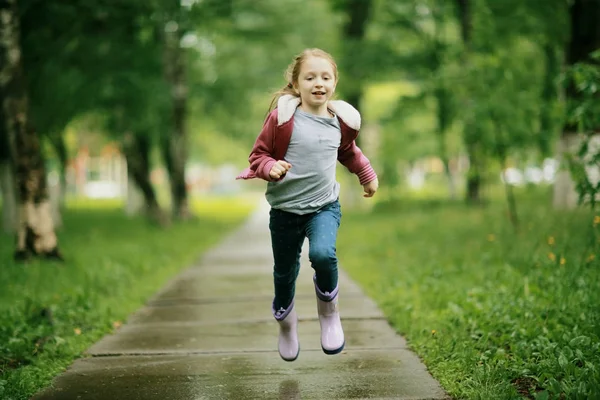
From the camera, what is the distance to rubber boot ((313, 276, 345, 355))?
13.2ft

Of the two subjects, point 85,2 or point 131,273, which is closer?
point 131,273

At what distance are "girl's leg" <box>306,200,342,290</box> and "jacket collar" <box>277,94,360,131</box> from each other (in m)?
0.50

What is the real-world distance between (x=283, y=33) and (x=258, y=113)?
13.0 meters

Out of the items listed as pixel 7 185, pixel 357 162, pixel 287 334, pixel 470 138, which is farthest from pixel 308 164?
pixel 7 185

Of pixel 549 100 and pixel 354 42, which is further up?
pixel 354 42

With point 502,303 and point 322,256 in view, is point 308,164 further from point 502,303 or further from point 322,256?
point 502,303

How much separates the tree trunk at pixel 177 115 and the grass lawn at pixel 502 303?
9001 millimetres

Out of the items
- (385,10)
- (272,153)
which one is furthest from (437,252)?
(385,10)

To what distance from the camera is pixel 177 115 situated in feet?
61.8

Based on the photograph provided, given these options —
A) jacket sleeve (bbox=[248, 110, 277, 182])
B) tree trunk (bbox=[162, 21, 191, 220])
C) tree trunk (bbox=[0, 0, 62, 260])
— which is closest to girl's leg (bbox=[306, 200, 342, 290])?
jacket sleeve (bbox=[248, 110, 277, 182])

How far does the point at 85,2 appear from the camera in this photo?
11.9 meters

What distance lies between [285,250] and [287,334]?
58 centimetres

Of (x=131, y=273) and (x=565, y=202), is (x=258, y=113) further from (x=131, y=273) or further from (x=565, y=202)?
(x=131, y=273)

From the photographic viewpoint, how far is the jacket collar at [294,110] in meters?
3.87
